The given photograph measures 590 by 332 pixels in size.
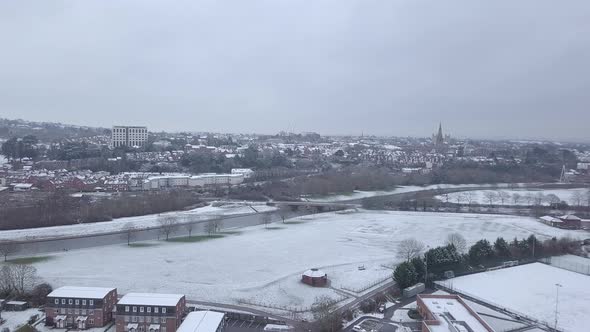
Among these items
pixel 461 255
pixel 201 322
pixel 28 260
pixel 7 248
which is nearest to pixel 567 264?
pixel 461 255

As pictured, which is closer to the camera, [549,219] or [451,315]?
[451,315]

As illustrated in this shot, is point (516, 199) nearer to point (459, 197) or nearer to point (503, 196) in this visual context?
point (503, 196)

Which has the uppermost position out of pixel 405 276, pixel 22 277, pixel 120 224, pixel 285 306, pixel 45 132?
pixel 45 132

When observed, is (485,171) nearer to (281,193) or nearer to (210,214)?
(281,193)

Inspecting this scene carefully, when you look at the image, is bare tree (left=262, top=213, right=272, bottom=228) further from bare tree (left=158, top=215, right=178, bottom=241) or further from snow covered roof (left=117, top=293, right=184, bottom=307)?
snow covered roof (left=117, top=293, right=184, bottom=307)

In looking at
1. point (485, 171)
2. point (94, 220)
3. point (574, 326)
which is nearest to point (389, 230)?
point (574, 326)

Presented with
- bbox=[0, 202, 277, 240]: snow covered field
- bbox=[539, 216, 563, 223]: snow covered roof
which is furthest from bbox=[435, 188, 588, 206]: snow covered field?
bbox=[0, 202, 277, 240]: snow covered field

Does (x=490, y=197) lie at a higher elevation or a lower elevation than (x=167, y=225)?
higher
